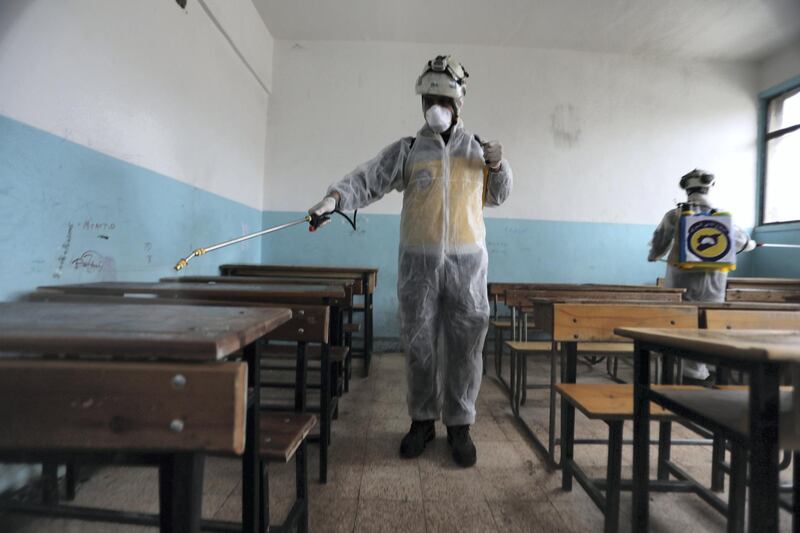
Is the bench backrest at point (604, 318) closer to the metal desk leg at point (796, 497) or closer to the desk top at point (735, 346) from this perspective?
the desk top at point (735, 346)

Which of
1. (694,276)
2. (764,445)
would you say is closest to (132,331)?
(764,445)

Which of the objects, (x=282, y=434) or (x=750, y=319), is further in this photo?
(x=750, y=319)

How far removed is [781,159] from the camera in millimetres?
3918

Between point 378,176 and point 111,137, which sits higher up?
point 111,137

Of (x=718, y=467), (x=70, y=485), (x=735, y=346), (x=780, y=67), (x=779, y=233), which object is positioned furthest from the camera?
(x=780, y=67)

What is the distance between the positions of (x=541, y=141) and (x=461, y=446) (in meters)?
3.28

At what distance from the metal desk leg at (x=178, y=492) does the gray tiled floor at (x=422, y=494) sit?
30.4 inches

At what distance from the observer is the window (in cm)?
380

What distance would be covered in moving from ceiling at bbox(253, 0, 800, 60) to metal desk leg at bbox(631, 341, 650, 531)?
3.34 metres

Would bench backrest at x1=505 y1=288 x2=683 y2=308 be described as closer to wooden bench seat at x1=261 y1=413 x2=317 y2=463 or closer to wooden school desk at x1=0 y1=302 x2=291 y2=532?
wooden bench seat at x1=261 y1=413 x2=317 y2=463

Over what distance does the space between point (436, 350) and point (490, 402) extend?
91 centimetres

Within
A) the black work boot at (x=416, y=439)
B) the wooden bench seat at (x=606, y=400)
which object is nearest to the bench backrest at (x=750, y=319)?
the wooden bench seat at (x=606, y=400)

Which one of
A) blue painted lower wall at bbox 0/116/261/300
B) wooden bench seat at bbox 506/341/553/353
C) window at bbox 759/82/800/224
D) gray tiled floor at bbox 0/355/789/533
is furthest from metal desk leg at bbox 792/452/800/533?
window at bbox 759/82/800/224

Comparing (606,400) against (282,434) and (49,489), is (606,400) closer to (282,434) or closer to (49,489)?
(282,434)
